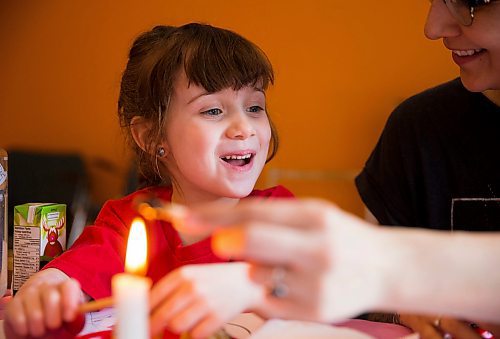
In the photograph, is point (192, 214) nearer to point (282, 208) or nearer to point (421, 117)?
point (282, 208)

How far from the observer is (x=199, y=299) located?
0.73m

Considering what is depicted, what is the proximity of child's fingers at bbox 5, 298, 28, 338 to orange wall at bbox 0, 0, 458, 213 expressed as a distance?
230cm

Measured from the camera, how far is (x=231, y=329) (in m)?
0.97

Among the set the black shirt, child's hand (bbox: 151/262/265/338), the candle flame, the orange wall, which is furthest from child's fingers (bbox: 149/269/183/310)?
the orange wall

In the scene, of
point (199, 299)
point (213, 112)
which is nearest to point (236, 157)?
point (213, 112)

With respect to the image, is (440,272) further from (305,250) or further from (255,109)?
(255,109)

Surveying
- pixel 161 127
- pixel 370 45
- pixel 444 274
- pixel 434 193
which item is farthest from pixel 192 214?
pixel 370 45

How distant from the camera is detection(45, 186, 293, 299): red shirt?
117 cm

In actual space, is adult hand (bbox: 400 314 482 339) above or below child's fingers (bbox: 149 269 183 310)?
below

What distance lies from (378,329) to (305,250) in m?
0.51

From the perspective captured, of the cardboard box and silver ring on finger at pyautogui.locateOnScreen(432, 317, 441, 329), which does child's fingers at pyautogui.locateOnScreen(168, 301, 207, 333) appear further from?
the cardboard box

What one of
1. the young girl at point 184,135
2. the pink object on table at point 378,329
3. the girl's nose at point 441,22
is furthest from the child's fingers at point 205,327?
the girl's nose at point 441,22

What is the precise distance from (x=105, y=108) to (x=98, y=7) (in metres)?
0.60

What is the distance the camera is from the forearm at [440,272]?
0.64 m
